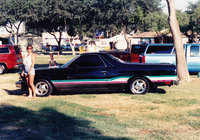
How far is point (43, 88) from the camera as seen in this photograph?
995 cm

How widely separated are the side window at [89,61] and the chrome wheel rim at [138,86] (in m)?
1.27

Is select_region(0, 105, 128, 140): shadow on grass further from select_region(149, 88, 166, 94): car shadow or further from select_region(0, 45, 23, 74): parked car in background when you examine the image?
select_region(0, 45, 23, 74): parked car in background

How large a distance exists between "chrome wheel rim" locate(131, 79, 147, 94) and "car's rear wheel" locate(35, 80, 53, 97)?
2.74 metres

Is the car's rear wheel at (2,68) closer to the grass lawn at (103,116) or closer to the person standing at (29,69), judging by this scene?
the grass lawn at (103,116)

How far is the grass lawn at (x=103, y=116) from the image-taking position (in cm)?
577

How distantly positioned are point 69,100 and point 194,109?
3.71 meters

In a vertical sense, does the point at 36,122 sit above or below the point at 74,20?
below

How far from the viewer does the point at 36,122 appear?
21.6 ft

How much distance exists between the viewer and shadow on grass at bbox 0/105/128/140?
18.5ft

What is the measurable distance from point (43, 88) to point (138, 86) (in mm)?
3161

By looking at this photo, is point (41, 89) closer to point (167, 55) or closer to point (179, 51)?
point (179, 51)

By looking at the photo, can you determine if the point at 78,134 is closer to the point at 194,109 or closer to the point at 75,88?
the point at 194,109

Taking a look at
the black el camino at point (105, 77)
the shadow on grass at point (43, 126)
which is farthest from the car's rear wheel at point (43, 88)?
the shadow on grass at point (43, 126)

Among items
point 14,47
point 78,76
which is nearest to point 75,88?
point 78,76
